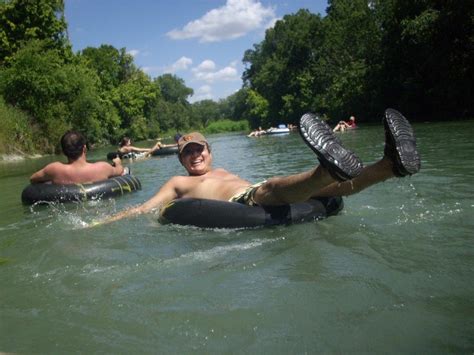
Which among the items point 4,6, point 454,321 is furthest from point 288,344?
point 4,6

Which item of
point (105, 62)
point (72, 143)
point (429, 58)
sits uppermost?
point (105, 62)

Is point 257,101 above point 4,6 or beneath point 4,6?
beneath

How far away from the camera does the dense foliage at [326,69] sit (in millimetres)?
25000

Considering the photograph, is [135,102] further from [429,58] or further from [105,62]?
[429,58]

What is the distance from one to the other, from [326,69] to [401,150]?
131 feet

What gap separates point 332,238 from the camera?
153 inches

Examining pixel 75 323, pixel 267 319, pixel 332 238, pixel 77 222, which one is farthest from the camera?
pixel 77 222

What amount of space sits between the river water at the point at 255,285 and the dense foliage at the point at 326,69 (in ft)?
71.8

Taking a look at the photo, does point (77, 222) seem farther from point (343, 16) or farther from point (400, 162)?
point (343, 16)

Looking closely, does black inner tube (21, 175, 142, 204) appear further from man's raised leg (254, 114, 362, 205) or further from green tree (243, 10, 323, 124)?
green tree (243, 10, 323, 124)

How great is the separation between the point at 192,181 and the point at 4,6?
103ft

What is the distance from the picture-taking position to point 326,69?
41.7 metres

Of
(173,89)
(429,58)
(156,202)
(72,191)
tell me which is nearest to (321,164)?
(156,202)

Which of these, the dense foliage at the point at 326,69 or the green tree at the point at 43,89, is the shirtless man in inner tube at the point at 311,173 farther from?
the green tree at the point at 43,89
